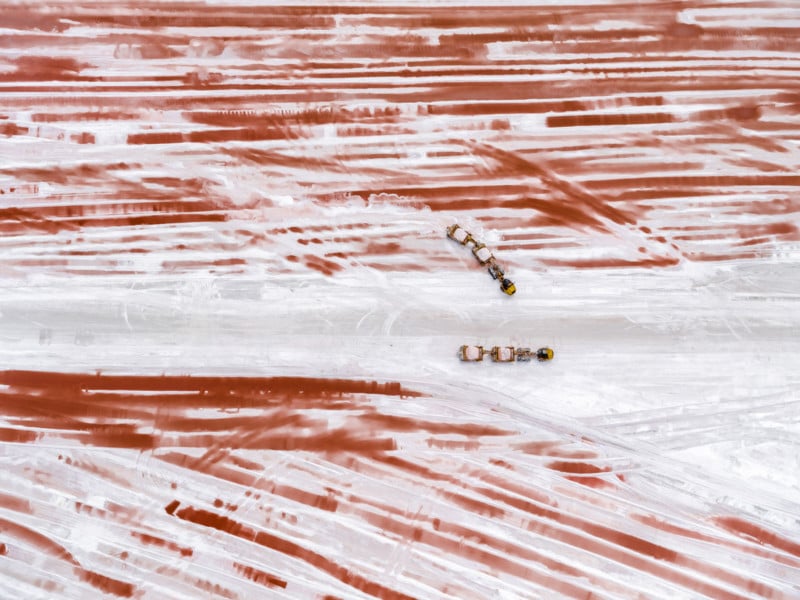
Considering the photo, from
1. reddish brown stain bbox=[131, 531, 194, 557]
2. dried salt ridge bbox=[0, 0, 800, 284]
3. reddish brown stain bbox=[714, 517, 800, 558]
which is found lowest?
reddish brown stain bbox=[131, 531, 194, 557]

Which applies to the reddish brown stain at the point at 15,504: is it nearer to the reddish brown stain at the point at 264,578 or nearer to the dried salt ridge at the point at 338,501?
the dried salt ridge at the point at 338,501

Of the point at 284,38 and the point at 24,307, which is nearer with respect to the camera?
the point at 24,307

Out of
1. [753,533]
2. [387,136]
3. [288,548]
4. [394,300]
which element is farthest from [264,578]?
[753,533]

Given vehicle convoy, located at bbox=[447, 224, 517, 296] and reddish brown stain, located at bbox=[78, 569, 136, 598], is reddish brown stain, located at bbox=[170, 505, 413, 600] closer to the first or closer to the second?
reddish brown stain, located at bbox=[78, 569, 136, 598]

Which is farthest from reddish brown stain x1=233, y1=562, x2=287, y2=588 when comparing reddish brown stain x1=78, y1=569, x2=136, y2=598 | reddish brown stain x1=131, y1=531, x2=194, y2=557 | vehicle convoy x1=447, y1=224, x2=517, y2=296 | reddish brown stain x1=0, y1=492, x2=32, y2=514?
vehicle convoy x1=447, y1=224, x2=517, y2=296

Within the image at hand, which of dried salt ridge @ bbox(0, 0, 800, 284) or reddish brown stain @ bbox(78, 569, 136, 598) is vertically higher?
dried salt ridge @ bbox(0, 0, 800, 284)

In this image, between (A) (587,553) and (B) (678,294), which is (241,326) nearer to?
(A) (587,553)

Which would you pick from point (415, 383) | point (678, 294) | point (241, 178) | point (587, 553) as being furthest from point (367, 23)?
point (587, 553)

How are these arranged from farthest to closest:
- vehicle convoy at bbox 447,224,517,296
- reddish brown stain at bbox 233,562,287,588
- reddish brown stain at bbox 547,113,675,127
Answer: reddish brown stain at bbox 547,113,675,127 → vehicle convoy at bbox 447,224,517,296 → reddish brown stain at bbox 233,562,287,588

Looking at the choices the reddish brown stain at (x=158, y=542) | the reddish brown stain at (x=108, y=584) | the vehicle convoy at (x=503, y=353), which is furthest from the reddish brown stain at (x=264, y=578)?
the vehicle convoy at (x=503, y=353)

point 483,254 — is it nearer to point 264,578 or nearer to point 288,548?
point 288,548
